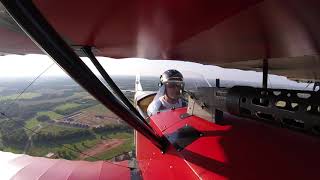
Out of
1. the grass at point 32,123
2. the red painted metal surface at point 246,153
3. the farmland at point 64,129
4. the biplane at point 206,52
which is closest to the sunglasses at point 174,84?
the biplane at point 206,52

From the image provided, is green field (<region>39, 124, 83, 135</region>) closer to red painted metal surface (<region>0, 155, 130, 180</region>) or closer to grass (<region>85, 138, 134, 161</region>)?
grass (<region>85, 138, 134, 161</region>)

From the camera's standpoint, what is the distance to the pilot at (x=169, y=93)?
4625 millimetres

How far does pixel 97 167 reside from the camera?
3.98m

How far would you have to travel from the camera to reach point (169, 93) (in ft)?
16.8

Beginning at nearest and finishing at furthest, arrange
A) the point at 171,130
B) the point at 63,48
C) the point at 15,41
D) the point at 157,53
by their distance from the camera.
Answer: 1. the point at 63,48
2. the point at 15,41
3. the point at 157,53
4. the point at 171,130

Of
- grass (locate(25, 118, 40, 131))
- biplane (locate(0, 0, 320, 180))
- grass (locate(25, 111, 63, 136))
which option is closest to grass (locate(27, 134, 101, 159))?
grass (locate(25, 111, 63, 136))

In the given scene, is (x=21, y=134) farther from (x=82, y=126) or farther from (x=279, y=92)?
(x=279, y=92)

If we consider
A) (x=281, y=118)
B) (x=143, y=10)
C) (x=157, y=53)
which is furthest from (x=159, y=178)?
(x=143, y=10)

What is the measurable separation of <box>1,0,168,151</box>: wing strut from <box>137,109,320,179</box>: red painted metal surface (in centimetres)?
69

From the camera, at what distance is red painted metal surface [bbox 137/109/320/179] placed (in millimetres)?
1978

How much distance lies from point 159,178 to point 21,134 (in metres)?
38.7

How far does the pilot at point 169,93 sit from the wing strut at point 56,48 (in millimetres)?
2055

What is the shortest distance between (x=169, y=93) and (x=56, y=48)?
3484 millimetres

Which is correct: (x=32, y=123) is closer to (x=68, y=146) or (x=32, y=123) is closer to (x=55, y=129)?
(x=55, y=129)
